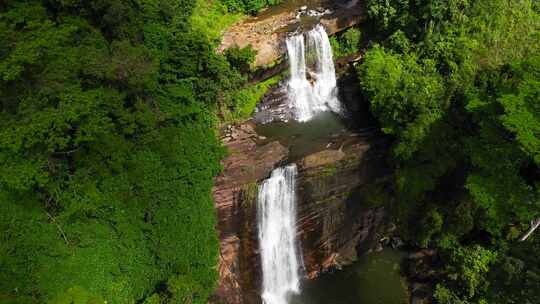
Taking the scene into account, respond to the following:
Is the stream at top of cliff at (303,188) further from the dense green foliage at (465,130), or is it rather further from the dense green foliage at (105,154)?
the dense green foliage at (105,154)

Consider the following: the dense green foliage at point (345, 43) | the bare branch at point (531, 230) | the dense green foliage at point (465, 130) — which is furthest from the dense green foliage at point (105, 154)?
the bare branch at point (531, 230)

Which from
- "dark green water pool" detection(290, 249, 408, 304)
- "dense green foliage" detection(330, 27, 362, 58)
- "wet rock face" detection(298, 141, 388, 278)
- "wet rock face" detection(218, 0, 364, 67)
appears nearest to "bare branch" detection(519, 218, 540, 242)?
"dark green water pool" detection(290, 249, 408, 304)

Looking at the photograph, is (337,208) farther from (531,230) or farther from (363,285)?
(531,230)

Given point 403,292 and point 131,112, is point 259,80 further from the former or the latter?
point 403,292

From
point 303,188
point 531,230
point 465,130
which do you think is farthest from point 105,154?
point 531,230

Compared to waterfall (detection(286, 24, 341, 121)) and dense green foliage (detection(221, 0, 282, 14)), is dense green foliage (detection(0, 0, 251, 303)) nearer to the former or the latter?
waterfall (detection(286, 24, 341, 121))

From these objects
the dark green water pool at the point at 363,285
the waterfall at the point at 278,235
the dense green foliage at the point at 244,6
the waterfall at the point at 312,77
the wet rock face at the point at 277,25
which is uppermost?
the dense green foliage at the point at 244,6
